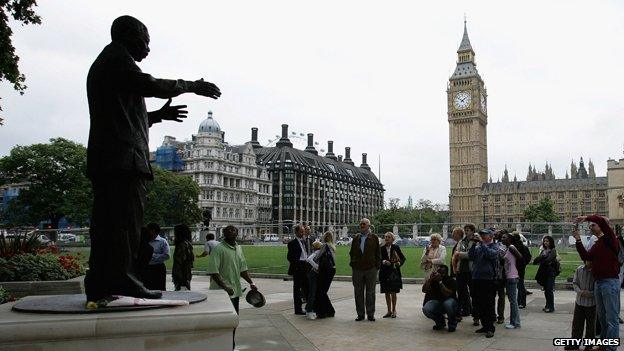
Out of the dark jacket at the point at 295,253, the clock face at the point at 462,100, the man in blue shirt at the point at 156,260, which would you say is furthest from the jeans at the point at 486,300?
the clock face at the point at 462,100

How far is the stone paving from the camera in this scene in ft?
27.5

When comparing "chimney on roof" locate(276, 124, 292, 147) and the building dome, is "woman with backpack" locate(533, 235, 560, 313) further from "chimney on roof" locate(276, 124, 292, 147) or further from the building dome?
"chimney on roof" locate(276, 124, 292, 147)

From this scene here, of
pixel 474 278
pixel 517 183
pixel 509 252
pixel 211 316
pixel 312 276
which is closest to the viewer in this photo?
pixel 211 316

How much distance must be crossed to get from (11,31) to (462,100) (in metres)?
134

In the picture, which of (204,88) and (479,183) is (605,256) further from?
(479,183)

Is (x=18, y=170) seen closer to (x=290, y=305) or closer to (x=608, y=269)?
(x=290, y=305)

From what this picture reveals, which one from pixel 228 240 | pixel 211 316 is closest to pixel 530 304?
pixel 228 240

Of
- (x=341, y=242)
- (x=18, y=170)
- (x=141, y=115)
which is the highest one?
(x=18, y=170)

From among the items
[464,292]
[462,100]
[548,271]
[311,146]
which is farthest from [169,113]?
[462,100]

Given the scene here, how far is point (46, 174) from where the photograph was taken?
55406 mm

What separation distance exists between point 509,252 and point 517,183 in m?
144

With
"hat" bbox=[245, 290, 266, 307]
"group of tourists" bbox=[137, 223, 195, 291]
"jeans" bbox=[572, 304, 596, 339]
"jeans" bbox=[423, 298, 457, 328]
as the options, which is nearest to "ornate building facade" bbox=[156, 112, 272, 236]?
"group of tourists" bbox=[137, 223, 195, 291]

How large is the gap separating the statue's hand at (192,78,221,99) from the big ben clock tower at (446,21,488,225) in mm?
137685

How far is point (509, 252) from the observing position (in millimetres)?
10648
